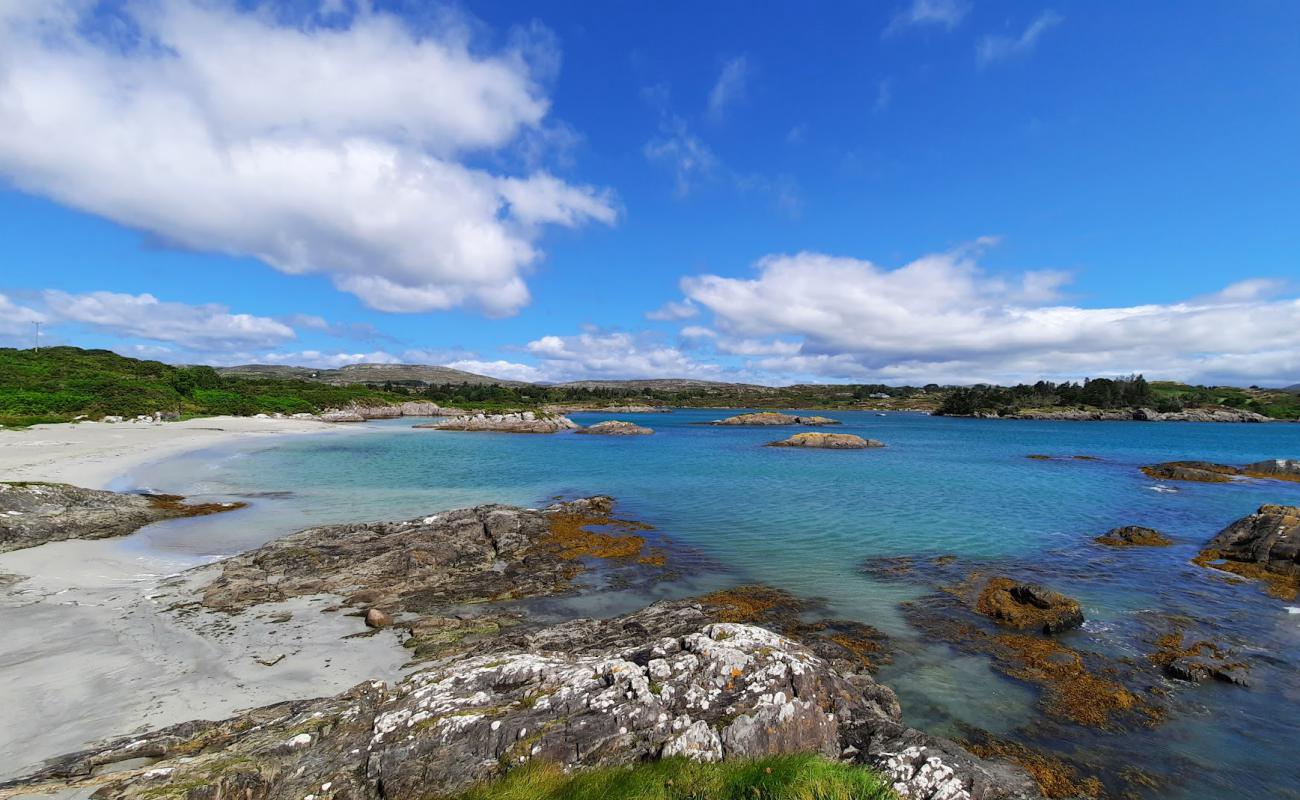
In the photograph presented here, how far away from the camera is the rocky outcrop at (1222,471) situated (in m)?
40.0

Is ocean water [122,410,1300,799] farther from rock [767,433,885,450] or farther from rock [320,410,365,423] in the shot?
rock [320,410,365,423]

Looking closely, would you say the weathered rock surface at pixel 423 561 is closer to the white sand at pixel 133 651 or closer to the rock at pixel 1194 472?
the white sand at pixel 133 651

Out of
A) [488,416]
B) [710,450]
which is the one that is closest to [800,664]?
[710,450]

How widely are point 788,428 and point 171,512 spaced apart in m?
102

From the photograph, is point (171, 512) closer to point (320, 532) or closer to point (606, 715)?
point (320, 532)

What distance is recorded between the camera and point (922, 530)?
23609 mm

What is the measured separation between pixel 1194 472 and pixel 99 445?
287 ft

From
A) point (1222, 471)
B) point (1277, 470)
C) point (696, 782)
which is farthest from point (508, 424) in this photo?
point (696, 782)

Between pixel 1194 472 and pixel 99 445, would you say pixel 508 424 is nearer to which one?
pixel 99 445

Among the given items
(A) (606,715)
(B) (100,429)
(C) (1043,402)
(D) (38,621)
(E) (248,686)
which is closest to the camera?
(A) (606,715)

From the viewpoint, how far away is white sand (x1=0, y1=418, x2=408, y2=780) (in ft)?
27.8

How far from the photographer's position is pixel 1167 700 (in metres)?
9.77

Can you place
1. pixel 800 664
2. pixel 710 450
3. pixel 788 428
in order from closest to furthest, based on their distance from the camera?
pixel 800 664, pixel 710 450, pixel 788 428

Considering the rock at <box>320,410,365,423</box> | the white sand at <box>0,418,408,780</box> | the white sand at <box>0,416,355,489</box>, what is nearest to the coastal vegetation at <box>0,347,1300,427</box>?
the rock at <box>320,410,365,423</box>
